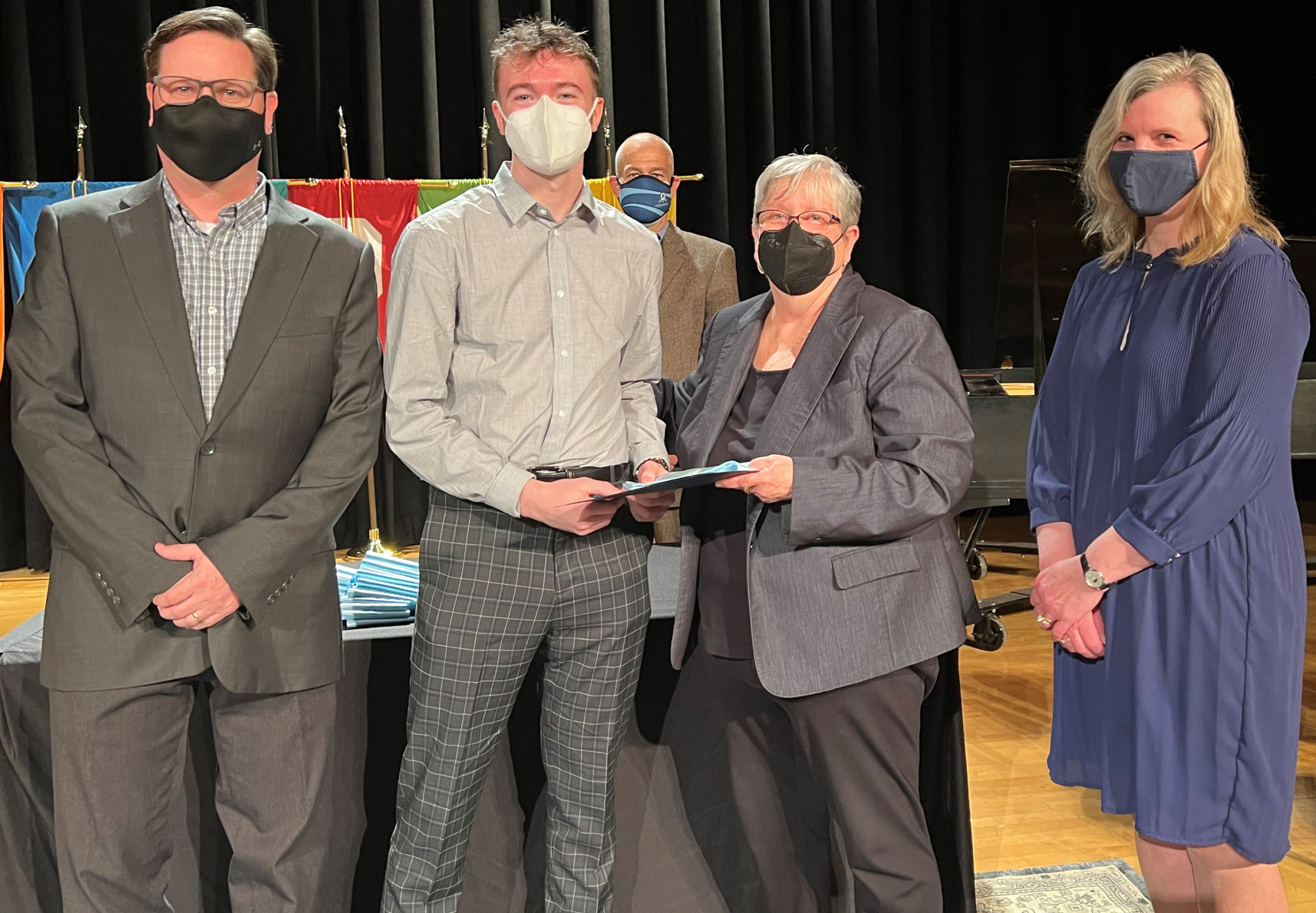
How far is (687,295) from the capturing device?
12.1 ft

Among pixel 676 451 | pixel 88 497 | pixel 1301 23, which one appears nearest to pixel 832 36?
pixel 1301 23

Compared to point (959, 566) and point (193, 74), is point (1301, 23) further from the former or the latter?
point (193, 74)

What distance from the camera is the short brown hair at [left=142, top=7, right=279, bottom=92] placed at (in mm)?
1808

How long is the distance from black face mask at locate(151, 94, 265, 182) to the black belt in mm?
674

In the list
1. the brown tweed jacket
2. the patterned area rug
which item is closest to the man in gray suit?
the patterned area rug

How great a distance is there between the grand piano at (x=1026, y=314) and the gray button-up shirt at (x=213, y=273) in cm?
245

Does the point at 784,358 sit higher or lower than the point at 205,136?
lower

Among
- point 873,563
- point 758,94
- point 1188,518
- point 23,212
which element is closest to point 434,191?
point 23,212

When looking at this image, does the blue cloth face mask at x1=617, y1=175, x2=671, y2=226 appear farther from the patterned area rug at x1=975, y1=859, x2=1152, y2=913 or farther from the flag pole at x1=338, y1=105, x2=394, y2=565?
the flag pole at x1=338, y1=105, x2=394, y2=565

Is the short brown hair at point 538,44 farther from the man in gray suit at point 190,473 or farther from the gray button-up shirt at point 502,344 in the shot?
the man in gray suit at point 190,473

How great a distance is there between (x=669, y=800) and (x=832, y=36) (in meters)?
6.06

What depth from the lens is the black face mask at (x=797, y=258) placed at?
6.29 feet

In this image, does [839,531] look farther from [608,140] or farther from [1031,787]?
[608,140]

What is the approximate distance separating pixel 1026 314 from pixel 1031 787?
7.54 feet
